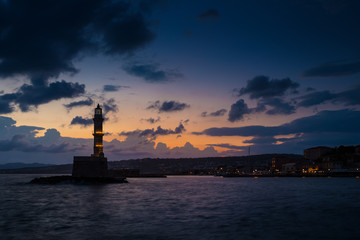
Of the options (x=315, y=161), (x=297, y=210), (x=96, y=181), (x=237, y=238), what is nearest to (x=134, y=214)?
(x=237, y=238)

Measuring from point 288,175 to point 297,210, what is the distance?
11893cm

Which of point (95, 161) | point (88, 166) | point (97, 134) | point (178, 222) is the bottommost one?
point (178, 222)

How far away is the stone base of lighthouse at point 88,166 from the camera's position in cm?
7356

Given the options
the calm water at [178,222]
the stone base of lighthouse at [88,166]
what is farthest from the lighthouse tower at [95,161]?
the calm water at [178,222]

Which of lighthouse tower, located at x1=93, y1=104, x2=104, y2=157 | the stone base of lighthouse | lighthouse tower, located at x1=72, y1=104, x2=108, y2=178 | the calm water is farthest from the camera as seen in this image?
lighthouse tower, located at x1=93, y1=104, x2=104, y2=157

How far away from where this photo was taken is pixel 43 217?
26.3m

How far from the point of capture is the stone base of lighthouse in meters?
73.6

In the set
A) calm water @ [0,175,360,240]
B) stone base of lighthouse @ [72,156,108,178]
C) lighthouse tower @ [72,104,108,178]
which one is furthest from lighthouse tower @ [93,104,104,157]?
calm water @ [0,175,360,240]

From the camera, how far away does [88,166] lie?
7425 centimetres

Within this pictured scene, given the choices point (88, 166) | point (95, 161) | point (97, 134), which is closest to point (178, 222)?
point (95, 161)

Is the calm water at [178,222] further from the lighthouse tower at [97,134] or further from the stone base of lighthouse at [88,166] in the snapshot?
the lighthouse tower at [97,134]

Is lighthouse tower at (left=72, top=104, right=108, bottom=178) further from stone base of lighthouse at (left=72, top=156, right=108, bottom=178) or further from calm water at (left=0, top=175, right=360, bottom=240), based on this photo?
Result: calm water at (left=0, top=175, right=360, bottom=240)

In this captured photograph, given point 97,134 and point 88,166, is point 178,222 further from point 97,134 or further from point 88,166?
point 97,134

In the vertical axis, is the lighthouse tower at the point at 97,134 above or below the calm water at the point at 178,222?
above
